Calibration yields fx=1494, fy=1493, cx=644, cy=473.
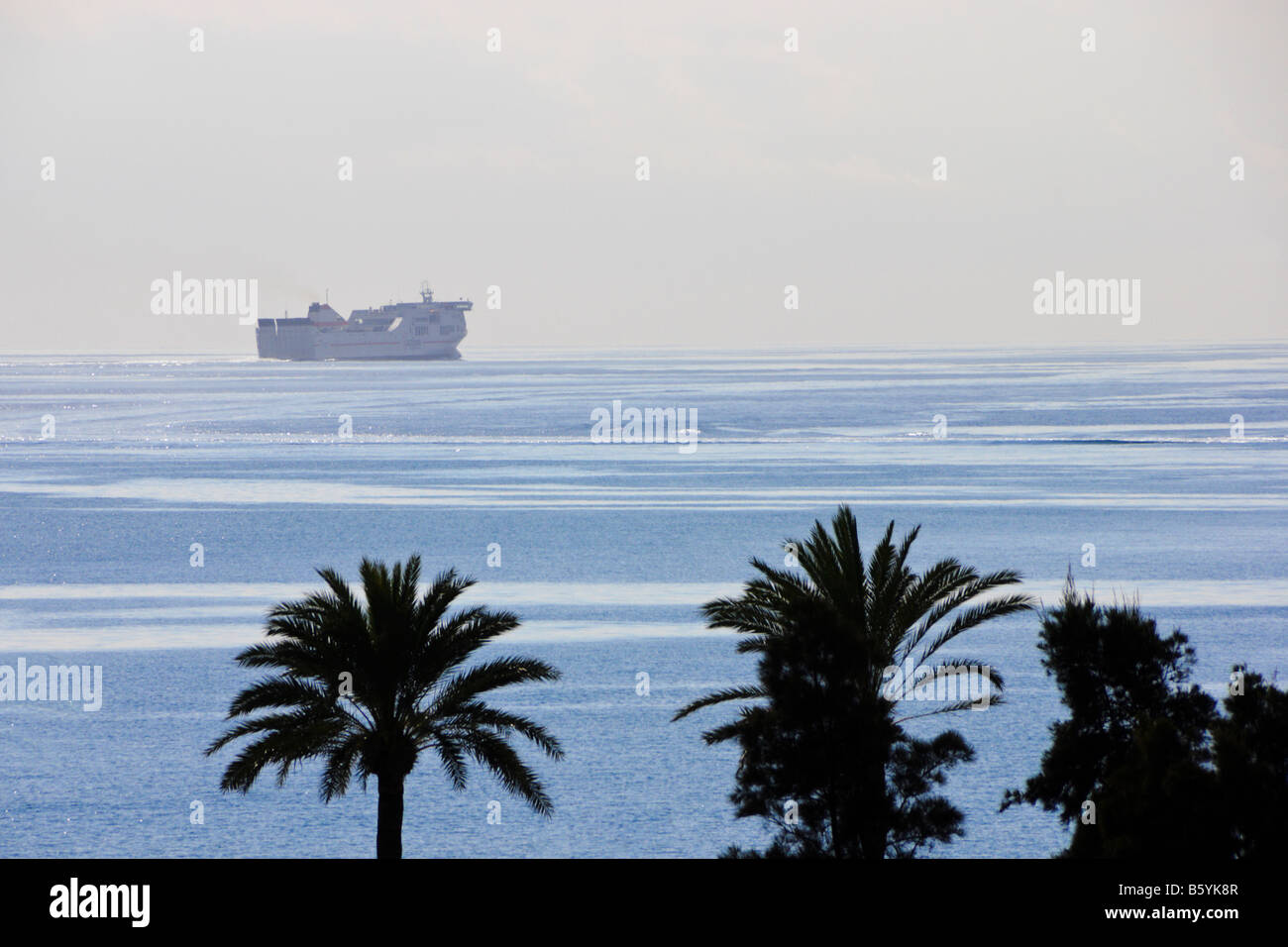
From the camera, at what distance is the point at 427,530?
5744cm

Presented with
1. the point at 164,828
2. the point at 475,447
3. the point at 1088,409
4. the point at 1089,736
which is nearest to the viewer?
the point at 1089,736

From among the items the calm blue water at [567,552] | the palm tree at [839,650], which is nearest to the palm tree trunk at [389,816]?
the palm tree at [839,650]

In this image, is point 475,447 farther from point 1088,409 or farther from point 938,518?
point 1088,409

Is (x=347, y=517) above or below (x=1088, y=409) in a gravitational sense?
below

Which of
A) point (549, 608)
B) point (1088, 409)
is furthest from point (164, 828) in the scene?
point (1088, 409)

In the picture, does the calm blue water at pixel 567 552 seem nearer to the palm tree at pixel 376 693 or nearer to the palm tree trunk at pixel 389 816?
the palm tree at pixel 376 693

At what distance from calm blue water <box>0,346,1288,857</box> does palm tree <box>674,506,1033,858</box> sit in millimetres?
8111

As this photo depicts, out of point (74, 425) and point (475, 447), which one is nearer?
point (475, 447)

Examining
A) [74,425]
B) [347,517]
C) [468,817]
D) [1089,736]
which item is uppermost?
[74,425]

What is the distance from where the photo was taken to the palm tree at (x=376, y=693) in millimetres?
15352

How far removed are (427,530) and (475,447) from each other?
110 ft
